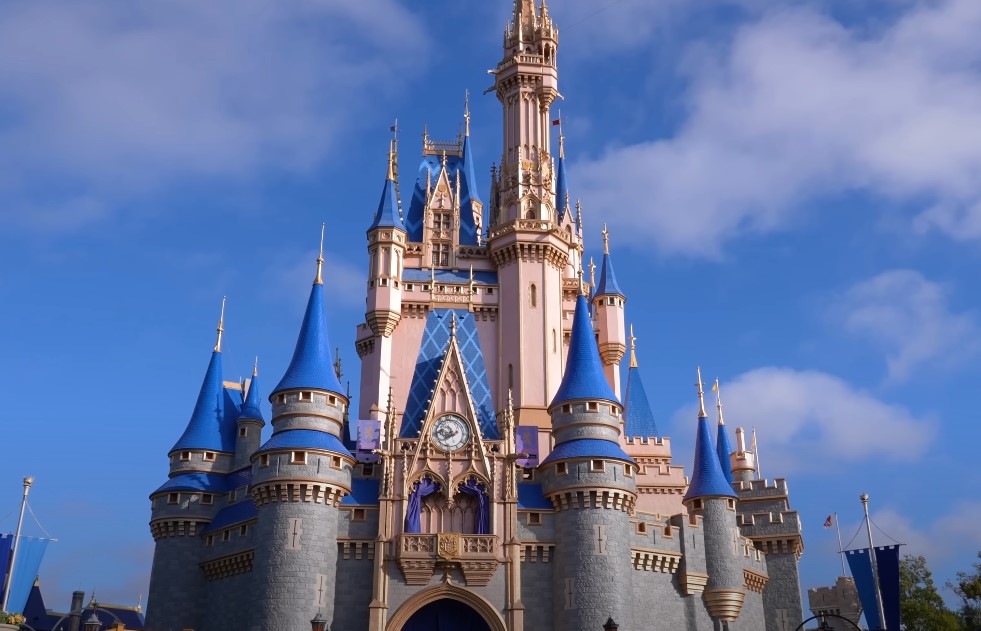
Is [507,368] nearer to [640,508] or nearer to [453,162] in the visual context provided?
[640,508]

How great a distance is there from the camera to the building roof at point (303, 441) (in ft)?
137

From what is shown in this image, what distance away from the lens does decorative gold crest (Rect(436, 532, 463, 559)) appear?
134 ft

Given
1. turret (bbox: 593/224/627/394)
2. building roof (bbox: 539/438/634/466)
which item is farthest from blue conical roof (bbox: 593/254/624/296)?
building roof (bbox: 539/438/634/466)

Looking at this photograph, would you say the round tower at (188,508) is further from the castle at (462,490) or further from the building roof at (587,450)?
the building roof at (587,450)

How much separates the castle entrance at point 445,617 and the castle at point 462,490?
0.08 m

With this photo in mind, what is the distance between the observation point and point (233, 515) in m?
44.4

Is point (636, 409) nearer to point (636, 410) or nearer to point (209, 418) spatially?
point (636, 410)

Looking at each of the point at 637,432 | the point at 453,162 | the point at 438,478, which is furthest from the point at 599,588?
the point at 453,162

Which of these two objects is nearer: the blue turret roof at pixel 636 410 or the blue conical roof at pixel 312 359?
the blue conical roof at pixel 312 359

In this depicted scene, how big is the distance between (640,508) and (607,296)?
12704 millimetres

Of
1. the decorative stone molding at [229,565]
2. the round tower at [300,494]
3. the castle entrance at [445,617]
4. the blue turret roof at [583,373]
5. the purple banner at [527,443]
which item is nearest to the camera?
the round tower at [300,494]

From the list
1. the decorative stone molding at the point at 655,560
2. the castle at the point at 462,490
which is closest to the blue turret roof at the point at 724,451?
the castle at the point at 462,490

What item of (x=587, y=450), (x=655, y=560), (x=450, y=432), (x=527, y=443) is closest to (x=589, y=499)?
(x=587, y=450)

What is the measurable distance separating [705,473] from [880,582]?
351 inches
